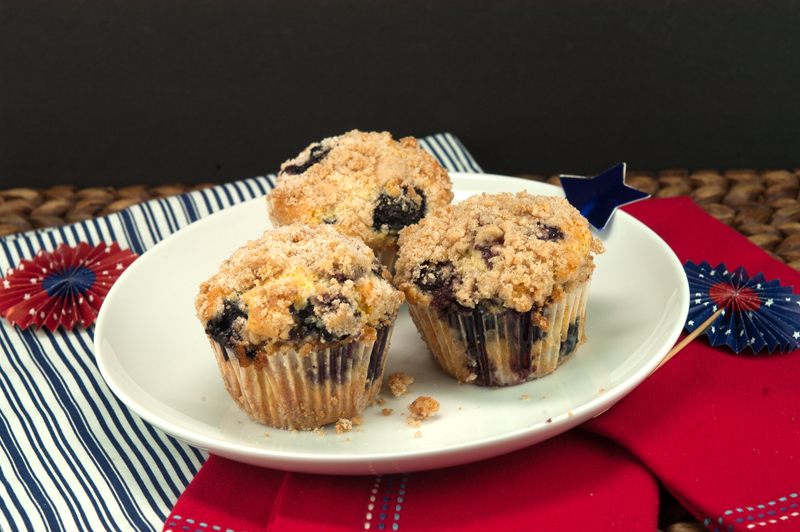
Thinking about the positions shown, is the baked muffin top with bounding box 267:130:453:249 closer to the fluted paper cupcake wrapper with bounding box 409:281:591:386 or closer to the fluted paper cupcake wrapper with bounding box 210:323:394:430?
the fluted paper cupcake wrapper with bounding box 409:281:591:386

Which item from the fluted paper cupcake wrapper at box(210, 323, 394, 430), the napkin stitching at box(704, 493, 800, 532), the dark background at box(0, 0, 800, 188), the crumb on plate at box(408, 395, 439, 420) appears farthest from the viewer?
the dark background at box(0, 0, 800, 188)

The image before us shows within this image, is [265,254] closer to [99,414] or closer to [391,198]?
[391,198]

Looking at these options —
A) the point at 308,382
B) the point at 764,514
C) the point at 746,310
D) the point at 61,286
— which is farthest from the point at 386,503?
the point at 61,286

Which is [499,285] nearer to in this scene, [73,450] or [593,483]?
[593,483]

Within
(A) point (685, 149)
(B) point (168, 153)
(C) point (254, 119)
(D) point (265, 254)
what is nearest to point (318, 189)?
(D) point (265, 254)

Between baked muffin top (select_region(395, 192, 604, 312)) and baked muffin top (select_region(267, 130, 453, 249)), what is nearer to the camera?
baked muffin top (select_region(395, 192, 604, 312))

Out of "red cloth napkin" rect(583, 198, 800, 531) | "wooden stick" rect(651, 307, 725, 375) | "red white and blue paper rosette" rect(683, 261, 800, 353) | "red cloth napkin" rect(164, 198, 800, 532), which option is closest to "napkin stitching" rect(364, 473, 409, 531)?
"red cloth napkin" rect(164, 198, 800, 532)

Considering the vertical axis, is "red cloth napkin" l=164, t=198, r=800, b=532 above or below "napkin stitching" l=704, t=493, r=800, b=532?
above
